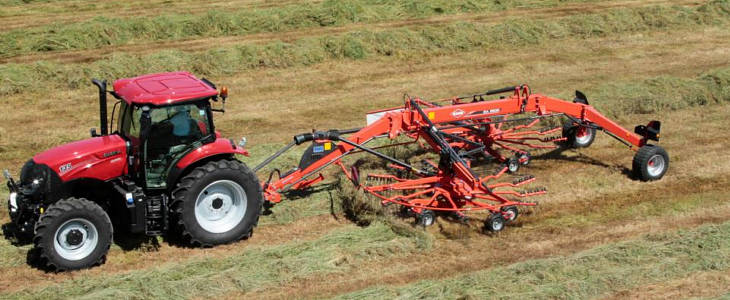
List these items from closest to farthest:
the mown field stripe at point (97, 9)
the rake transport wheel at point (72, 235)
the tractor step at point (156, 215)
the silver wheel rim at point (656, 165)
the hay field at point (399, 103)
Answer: the rake transport wheel at point (72, 235) → the hay field at point (399, 103) → the tractor step at point (156, 215) → the silver wheel rim at point (656, 165) → the mown field stripe at point (97, 9)

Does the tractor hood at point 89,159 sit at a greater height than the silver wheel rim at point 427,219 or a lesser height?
greater

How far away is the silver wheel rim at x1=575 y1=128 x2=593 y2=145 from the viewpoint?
1259 centimetres

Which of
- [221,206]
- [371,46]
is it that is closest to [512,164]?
[221,206]

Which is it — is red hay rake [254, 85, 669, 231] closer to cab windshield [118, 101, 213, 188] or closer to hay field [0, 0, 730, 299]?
hay field [0, 0, 730, 299]

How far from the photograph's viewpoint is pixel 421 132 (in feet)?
33.6

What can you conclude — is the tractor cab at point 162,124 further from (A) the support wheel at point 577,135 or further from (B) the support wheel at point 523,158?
(A) the support wheel at point 577,135

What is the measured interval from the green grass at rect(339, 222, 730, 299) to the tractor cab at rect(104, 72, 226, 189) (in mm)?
2605

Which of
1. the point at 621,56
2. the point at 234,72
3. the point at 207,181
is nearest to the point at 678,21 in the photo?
the point at 621,56

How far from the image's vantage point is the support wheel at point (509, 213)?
955 centimetres

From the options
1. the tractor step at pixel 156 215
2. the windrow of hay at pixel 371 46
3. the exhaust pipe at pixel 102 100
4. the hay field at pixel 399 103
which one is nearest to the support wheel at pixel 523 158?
the hay field at pixel 399 103

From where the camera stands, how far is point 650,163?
440 inches

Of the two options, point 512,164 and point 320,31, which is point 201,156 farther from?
point 320,31

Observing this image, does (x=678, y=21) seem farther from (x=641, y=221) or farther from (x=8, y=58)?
(x=8, y=58)

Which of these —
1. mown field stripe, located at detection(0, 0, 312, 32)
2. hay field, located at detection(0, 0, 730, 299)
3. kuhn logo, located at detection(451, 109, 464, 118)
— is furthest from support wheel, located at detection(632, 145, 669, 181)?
mown field stripe, located at detection(0, 0, 312, 32)
